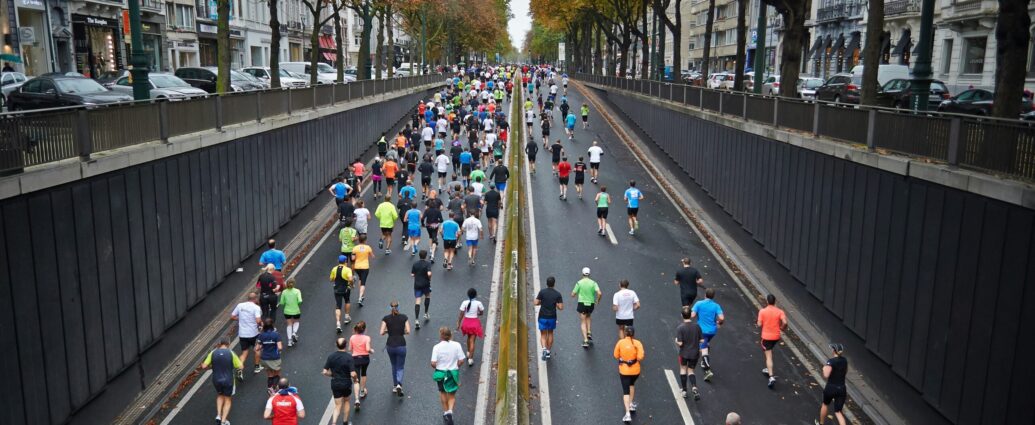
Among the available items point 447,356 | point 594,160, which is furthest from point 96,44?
point 447,356

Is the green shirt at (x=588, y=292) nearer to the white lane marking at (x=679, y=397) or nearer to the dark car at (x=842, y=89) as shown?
the white lane marking at (x=679, y=397)

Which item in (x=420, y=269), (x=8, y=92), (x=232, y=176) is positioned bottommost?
(x=420, y=269)

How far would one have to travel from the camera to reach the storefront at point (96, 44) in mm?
45134

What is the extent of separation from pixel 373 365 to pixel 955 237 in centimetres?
1023

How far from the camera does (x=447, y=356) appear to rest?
1267cm

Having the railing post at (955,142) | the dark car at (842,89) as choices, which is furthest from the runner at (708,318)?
the dark car at (842,89)

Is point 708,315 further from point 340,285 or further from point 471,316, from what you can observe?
point 340,285

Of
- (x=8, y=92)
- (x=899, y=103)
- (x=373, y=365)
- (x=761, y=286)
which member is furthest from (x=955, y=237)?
(x=8, y=92)

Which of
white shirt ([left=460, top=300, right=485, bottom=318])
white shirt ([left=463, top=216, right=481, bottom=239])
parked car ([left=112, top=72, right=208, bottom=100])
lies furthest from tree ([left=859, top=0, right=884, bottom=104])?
parked car ([left=112, top=72, right=208, bottom=100])

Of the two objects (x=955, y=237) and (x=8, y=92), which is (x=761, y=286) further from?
(x=8, y=92)

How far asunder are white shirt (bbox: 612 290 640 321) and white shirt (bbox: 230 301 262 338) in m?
6.70

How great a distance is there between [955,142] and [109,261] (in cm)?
1330

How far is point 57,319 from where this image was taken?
11.4 meters

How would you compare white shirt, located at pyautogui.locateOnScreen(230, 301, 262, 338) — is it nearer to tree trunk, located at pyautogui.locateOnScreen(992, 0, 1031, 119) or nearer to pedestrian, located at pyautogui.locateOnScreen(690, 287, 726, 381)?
pedestrian, located at pyautogui.locateOnScreen(690, 287, 726, 381)
